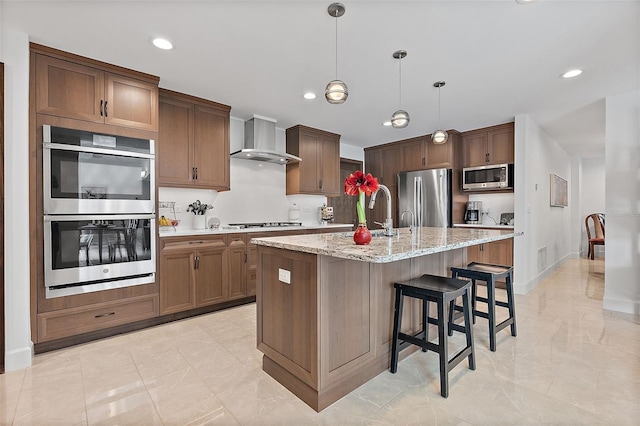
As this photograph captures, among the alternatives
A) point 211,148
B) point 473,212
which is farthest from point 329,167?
point 473,212

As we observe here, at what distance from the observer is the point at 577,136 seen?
17.4 feet

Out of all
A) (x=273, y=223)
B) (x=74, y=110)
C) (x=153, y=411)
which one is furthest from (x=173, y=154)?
(x=153, y=411)

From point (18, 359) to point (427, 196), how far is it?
16.8 ft

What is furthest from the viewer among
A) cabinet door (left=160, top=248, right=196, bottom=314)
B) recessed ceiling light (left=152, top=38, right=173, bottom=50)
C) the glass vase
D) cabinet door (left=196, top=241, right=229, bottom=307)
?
cabinet door (left=196, top=241, right=229, bottom=307)

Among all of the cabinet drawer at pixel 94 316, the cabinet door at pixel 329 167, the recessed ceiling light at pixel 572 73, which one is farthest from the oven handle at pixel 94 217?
the recessed ceiling light at pixel 572 73

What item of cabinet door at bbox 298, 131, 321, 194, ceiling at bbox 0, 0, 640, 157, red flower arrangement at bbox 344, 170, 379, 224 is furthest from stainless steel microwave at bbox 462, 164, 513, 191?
red flower arrangement at bbox 344, 170, 379, 224

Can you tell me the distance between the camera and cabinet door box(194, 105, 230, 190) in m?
3.61

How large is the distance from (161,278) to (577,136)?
680 cm

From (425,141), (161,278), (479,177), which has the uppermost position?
(425,141)

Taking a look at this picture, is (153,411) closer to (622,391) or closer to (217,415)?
(217,415)

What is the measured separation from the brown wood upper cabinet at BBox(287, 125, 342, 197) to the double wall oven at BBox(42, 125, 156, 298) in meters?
2.23

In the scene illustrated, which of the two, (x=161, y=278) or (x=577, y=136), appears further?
(x=577, y=136)

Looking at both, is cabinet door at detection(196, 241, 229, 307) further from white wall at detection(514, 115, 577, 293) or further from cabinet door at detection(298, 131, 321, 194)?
white wall at detection(514, 115, 577, 293)

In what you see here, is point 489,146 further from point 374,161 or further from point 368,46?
point 368,46
